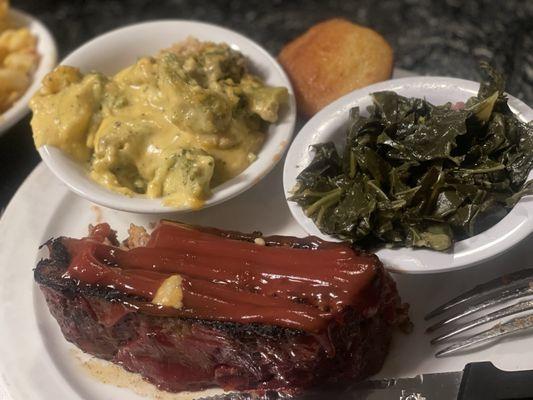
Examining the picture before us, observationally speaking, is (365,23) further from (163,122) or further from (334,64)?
(163,122)

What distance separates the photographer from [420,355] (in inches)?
100

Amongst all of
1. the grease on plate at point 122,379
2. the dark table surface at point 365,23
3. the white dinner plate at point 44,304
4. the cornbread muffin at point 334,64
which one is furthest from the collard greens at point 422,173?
the dark table surface at point 365,23

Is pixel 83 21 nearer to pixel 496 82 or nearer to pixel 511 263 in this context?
pixel 496 82

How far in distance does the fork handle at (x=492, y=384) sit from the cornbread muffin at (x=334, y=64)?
170 cm

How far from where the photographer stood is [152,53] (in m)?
3.76

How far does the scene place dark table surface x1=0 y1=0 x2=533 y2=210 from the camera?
13.2 feet

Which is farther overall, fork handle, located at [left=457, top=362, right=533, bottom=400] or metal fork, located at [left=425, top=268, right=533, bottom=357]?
metal fork, located at [left=425, top=268, right=533, bottom=357]

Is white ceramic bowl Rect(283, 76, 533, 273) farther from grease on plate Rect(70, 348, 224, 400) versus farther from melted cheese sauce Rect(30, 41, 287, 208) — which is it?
grease on plate Rect(70, 348, 224, 400)

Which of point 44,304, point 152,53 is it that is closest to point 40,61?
point 152,53

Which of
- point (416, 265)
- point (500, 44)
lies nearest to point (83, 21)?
point (500, 44)

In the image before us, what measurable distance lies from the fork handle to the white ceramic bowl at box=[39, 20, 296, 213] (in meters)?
1.31

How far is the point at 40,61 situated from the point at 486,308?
3.18 meters

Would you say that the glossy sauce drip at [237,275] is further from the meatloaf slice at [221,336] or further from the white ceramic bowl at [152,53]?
the white ceramic bowl at [152,53]

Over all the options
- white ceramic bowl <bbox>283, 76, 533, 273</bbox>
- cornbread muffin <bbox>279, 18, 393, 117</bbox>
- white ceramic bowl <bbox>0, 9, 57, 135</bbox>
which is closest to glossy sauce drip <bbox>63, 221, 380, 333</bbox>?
white ceramic bowl <bbox>283, 76, 533, 273</bbox>
